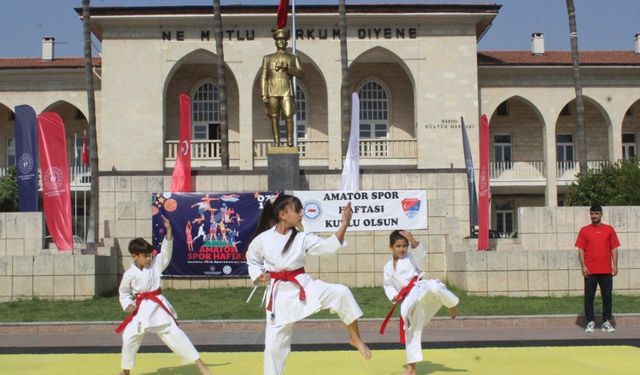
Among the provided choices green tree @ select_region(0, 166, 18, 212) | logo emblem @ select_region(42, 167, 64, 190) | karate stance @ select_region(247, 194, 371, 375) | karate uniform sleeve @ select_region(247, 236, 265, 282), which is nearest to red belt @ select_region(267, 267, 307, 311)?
karate stance @ select_region(247, 194, 371, 375)

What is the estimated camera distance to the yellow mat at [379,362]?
923cm

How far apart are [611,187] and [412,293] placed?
64.6 feet

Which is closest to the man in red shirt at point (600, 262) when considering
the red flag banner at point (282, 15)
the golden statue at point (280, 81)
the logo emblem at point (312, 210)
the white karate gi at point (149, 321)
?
the logo emblem at point (312, 210)

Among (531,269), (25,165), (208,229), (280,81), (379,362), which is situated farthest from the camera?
(280,81)

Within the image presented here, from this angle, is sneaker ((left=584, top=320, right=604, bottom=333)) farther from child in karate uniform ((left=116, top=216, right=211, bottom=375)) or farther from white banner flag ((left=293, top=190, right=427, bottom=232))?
child in karate uniform ((left=116, top=216, right=211, bottom=375))

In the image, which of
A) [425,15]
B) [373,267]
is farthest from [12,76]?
[373,267]

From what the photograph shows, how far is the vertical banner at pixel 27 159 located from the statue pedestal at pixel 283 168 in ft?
18.1

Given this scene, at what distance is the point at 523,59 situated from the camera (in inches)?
1677

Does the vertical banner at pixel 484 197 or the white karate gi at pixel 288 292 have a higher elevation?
the vertical banner at pixel 484 197

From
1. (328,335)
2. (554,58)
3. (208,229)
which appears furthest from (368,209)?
(554,58)

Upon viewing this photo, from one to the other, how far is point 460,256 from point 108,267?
7585 mm

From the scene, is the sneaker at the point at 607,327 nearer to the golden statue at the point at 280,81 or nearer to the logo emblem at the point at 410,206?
the logo emblem at the point at 410,206

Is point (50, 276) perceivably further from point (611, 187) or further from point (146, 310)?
point (611, 187)

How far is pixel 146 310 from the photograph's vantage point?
902cm
